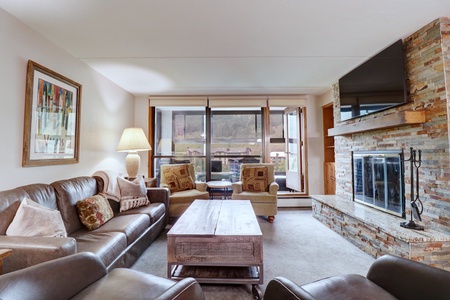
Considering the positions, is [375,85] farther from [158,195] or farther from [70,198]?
[70,198]

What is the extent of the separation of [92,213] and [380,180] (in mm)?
3504

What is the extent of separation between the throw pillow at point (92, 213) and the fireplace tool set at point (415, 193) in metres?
3.09

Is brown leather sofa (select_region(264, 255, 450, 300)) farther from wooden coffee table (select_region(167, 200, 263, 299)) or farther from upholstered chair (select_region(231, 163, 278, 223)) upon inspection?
upholstered chair (select_region(231, 163, 278, 223))

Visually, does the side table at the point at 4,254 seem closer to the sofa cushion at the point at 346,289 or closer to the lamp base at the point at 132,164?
the sofa cushion at the point at 346,289

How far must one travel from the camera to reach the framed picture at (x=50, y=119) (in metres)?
2.10

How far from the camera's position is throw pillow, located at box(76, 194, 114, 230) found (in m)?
2.09

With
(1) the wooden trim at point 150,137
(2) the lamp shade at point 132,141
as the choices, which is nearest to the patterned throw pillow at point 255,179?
(2) the lamp shade at point 132,141

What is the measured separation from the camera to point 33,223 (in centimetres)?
154

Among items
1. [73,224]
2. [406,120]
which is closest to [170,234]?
[73,224]

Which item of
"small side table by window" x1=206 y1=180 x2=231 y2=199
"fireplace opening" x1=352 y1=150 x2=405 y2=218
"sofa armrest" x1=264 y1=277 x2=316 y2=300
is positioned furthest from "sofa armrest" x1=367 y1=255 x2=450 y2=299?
"small side table by window" x1=206 y1=180 x2=231 y2=199

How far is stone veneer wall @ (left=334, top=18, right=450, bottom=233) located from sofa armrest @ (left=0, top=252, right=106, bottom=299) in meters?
2.92

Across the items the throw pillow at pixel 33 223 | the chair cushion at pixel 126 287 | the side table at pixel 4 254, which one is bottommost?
the chair cushion at pixel 126 287

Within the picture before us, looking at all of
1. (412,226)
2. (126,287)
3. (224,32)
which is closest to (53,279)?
(126,287)

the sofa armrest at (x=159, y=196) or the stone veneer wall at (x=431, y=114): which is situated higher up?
the stone veneer wall at (x=431, y=114)
